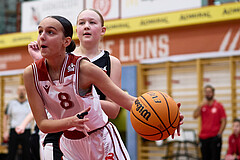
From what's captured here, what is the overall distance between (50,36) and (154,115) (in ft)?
3.14

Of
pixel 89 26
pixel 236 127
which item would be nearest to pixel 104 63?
pixel 89 26

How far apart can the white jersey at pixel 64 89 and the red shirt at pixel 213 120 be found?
6166 mm

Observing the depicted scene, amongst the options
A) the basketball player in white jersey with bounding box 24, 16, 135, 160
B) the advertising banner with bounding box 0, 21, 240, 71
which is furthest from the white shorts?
the advertising banner with bounding box 0, 21, 240, 71

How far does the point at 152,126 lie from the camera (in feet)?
10.2

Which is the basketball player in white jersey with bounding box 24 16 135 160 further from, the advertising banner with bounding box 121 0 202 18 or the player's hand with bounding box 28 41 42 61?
the advertising banner with bounding box 121 0 202 18

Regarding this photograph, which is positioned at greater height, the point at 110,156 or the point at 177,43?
the point at 177,43

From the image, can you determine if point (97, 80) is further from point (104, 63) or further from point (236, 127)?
point (236, 127)

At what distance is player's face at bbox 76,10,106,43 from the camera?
3.81 m

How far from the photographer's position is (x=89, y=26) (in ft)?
12.5

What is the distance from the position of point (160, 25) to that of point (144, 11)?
0.66 metres

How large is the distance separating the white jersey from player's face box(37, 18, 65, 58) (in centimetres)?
15

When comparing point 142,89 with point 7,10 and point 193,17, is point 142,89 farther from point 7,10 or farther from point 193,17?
point 7,10

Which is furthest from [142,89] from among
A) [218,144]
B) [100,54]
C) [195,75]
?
[100,54]

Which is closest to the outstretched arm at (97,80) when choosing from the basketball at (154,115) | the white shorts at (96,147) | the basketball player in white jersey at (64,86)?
the basketball player in white jersey at (64,86)
